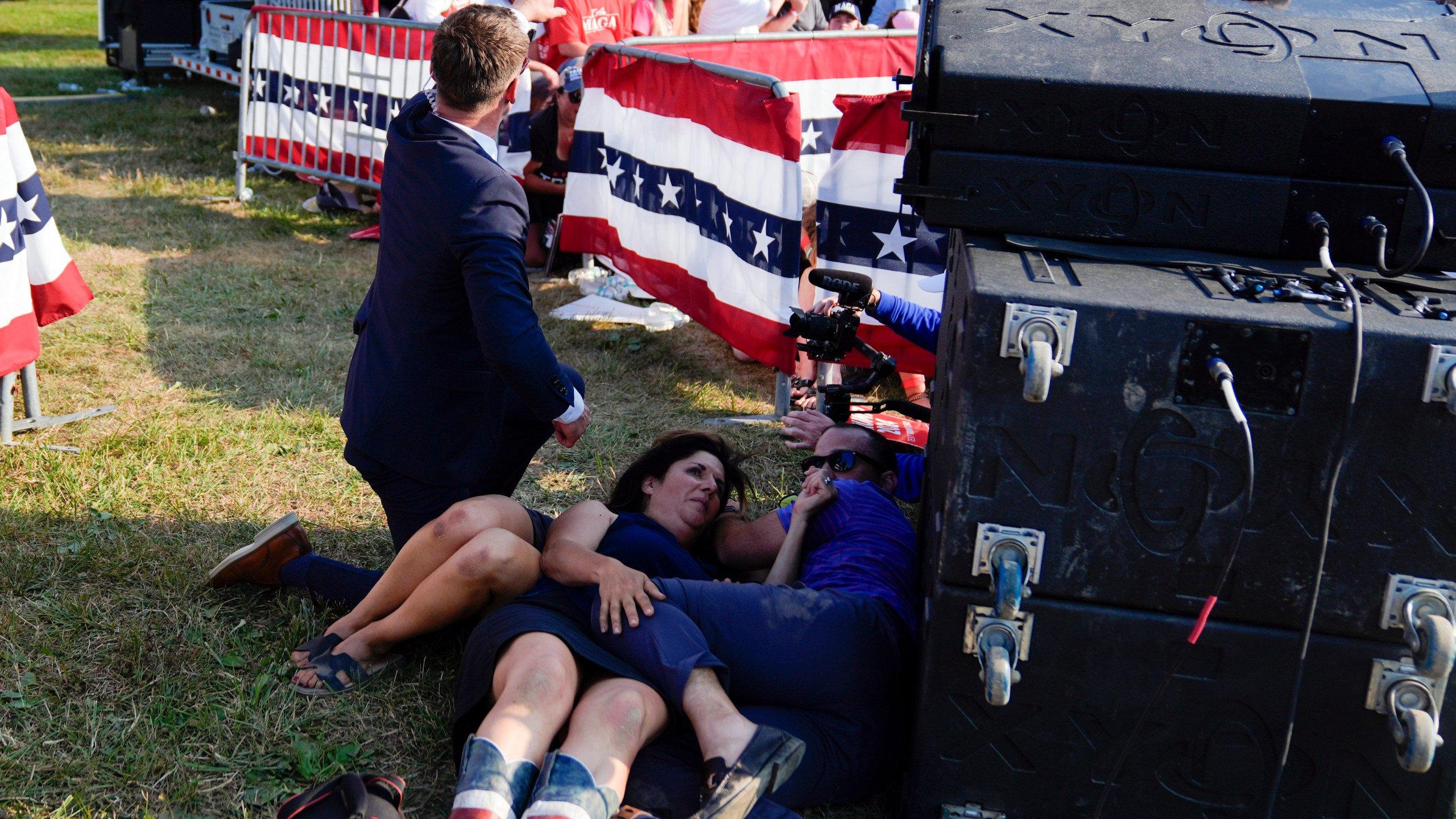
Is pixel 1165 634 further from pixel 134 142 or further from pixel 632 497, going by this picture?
pixel 134 142

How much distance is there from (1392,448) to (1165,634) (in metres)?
0.59

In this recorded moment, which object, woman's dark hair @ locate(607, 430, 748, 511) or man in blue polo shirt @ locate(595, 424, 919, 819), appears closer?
man in blue polo shirt @ locate(595, 424, 919, 819)

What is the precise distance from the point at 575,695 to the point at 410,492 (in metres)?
1.01

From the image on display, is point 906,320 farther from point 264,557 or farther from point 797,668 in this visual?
point 264,557

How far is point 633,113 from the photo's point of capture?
6.39 metres

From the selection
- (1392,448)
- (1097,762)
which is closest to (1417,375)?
(1392,448)

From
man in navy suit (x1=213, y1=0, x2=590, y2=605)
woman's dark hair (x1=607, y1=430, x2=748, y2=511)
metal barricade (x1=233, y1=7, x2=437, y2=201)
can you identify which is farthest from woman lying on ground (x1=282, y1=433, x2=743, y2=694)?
metal barricade (x1=233, y1=7, x2=437, y2=201)

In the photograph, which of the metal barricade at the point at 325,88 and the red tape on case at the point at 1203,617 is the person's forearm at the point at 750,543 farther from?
the metal barricade at the point at 325,88

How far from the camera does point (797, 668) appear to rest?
2.99 meters

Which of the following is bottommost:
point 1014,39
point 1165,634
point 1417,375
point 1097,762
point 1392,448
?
point 1097,762

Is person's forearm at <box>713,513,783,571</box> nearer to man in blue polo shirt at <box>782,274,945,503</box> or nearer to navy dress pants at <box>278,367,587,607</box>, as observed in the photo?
man in blue polo shirt at <box>782,274,945,503</box>

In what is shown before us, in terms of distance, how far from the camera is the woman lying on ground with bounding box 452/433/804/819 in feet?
8.54

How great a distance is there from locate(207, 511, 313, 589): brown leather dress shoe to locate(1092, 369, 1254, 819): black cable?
8.58ft

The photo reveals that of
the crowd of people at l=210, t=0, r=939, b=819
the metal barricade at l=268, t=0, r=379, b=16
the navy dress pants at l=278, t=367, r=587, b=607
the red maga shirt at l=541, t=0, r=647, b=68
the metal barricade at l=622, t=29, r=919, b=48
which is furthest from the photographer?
the metal barricade at l=268, t=0, r=379, b=16
